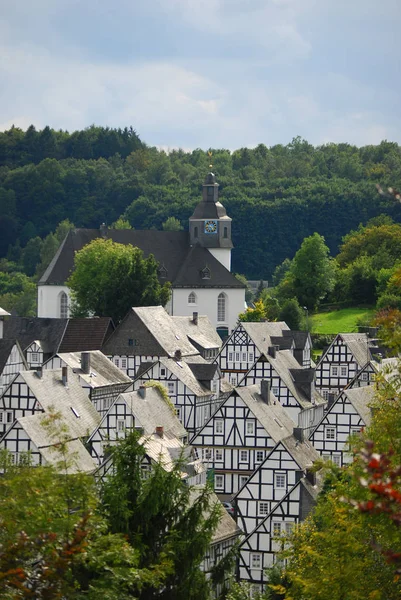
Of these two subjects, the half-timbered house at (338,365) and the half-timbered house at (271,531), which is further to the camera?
the half-timbered house at (338,365)

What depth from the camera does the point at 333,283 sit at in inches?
3996

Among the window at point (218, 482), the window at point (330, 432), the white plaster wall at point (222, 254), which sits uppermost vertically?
the white plaster wall at point (222, 254)

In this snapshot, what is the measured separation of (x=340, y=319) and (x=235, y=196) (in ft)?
226

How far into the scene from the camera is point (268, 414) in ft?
173

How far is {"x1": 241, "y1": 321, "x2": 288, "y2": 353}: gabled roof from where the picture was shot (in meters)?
72.0

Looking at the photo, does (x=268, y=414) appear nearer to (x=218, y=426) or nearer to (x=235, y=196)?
(x=218, y=426)

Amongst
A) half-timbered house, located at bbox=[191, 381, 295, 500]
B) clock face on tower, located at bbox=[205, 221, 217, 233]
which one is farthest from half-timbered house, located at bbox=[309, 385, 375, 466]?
clock face on tower, located at bbox=[205, 221, 217, 233]

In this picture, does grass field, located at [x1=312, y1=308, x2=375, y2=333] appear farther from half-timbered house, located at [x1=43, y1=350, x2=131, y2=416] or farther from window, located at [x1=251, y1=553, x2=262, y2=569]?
window, located at [x1=251, y1=553, x2=262, y2=569]

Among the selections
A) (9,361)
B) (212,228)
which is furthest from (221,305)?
(9,361)

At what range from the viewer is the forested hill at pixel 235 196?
159875mm

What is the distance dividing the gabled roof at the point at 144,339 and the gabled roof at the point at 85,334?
166 cm

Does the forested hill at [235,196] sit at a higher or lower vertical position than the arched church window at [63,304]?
higher

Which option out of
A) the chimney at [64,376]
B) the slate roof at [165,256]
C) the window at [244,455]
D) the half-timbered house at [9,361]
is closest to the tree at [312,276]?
the slate roof at [165,256]

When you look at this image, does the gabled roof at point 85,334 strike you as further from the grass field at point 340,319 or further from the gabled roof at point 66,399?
the grass field at point 340,319
